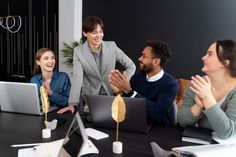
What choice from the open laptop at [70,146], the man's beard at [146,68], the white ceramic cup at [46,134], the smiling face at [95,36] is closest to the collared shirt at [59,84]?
the smiling face at [95,36]

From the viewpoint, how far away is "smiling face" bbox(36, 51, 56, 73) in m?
2.67

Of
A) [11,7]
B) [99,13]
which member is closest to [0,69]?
[11,7]

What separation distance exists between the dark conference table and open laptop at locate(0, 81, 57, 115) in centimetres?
9

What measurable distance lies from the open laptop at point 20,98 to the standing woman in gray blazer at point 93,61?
49cm

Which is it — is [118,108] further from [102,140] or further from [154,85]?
[154,85]

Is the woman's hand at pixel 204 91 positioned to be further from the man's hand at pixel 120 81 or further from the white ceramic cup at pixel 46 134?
the white ceramic cup at pixel 46 134

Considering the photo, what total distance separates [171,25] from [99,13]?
128cm

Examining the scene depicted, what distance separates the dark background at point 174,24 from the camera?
422 centimetres

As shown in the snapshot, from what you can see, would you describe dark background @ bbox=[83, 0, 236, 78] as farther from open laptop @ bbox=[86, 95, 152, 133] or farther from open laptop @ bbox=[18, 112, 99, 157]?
open laptop @ bbox=[18, 112, 99, 157]

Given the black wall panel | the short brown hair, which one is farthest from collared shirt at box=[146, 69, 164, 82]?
the black wall panel

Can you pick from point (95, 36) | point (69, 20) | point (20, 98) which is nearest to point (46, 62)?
point (95, 36)

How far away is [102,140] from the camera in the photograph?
156 centimetres

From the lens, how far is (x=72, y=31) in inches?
192

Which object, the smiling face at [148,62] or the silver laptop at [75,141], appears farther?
the smiling face at [148,62]
